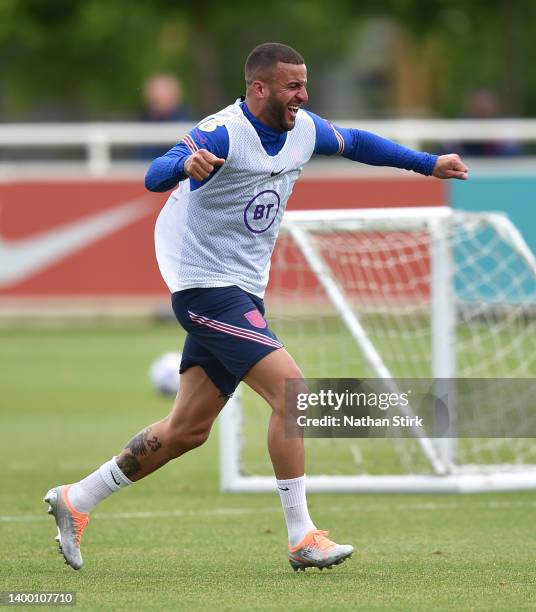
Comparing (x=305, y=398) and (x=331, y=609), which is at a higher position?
(x=305, y=398)

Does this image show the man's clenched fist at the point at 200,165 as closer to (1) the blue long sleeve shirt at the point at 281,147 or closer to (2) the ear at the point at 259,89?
(1) the blue long sleeve shirt at the point at 281,147

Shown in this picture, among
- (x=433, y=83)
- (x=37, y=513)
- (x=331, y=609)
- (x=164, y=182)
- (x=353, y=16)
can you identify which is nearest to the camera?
(x=331, y=609)

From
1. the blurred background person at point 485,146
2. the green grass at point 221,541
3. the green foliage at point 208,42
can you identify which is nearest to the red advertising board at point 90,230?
the blurred background person at point 485,146

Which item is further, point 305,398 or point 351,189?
point 351,189

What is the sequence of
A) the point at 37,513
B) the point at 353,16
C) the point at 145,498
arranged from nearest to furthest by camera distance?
1. the point at 37,513
2. the point at 145,498
3. the point at 353,16

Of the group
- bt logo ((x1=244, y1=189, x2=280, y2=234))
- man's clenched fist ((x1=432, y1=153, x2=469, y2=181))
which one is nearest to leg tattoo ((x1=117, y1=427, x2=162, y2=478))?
bt logo ((x1=244, y1=189, x2=280, y2=234))

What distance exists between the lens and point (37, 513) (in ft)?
27.5

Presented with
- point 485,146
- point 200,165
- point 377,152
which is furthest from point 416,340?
point 485,146

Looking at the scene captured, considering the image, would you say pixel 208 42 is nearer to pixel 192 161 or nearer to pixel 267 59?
pixel 267 59

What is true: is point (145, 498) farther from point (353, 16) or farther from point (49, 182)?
point (353, 16)

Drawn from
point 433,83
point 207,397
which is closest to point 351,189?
point 207,397

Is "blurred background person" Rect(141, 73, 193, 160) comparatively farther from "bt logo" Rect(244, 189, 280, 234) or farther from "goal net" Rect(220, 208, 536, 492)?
"bt logo" Rect(244, 189, 280, 234)

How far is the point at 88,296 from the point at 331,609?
12.4 meters

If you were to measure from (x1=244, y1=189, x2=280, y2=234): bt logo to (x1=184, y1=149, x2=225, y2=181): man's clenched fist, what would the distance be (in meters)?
0.53
